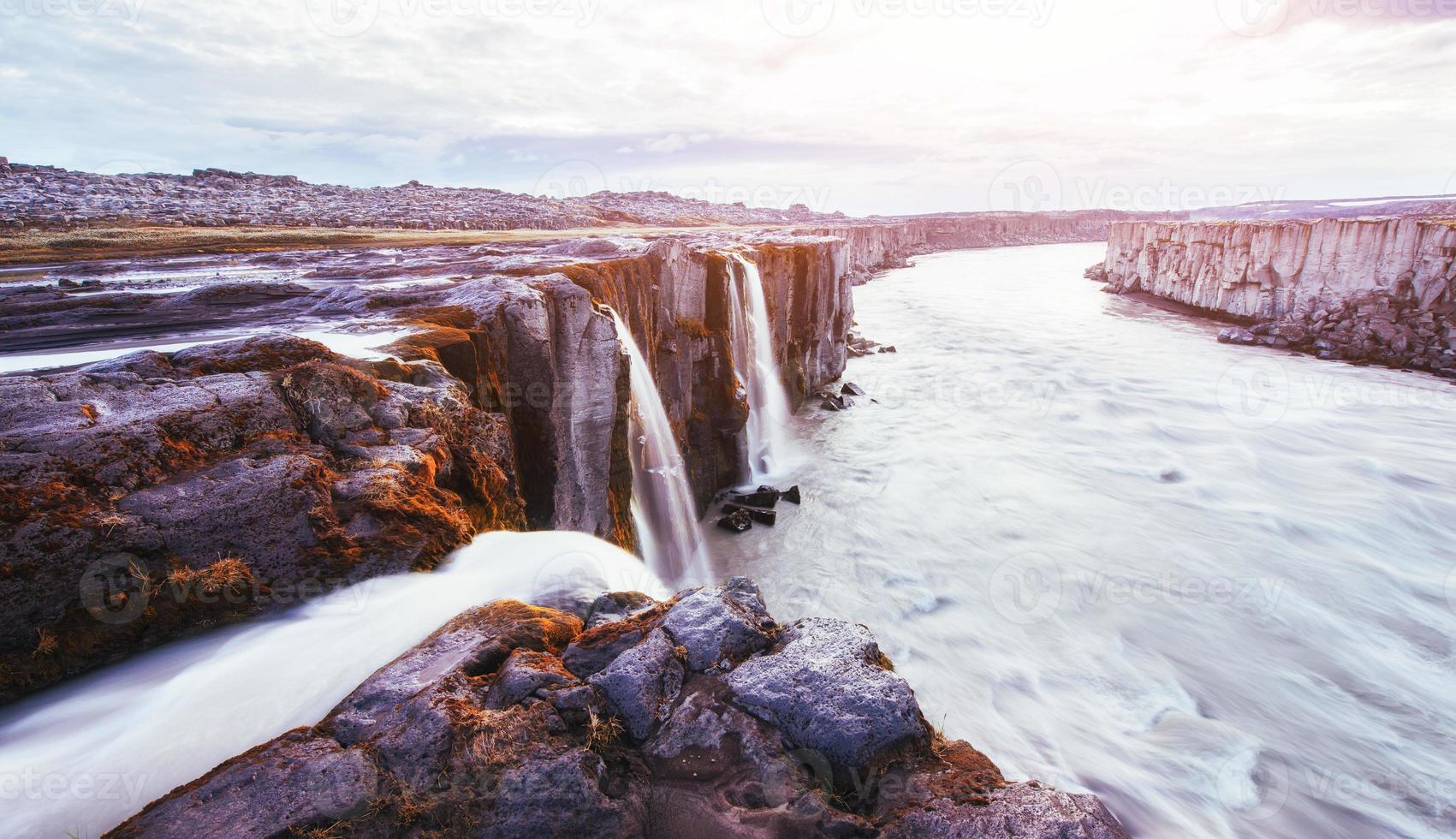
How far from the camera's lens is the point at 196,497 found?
386cm

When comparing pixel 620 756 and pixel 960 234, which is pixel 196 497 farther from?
pixel 960 234

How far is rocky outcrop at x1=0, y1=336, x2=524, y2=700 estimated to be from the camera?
3396 mm

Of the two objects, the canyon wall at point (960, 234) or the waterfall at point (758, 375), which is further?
the canyon wall at point (960, 234)

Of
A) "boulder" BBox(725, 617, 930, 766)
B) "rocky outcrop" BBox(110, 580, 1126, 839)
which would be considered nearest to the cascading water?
"rocky outcrop" BBox(110, 580, 1126, 839)

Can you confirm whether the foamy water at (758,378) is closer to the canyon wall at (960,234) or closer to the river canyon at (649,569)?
the river canyon at (649,569)

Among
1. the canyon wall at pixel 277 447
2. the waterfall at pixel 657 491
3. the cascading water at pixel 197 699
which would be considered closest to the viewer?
the cascading water at pixel 197 699

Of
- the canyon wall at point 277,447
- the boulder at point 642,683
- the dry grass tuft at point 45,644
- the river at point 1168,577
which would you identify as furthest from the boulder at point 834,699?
the river at point 1168,577

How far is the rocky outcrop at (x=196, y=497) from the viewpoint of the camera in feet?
11.1

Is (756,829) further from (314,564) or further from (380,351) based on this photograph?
(380,351)

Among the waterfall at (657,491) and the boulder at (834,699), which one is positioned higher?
the boulder at (834,699)

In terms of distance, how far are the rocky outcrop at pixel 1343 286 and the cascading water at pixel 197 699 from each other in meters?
34.3

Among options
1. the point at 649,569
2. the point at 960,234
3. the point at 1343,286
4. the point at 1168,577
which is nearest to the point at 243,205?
the point at 649,569

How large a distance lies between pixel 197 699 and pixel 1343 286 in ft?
129

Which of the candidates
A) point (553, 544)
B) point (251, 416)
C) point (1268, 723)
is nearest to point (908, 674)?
point (1268, 723)
